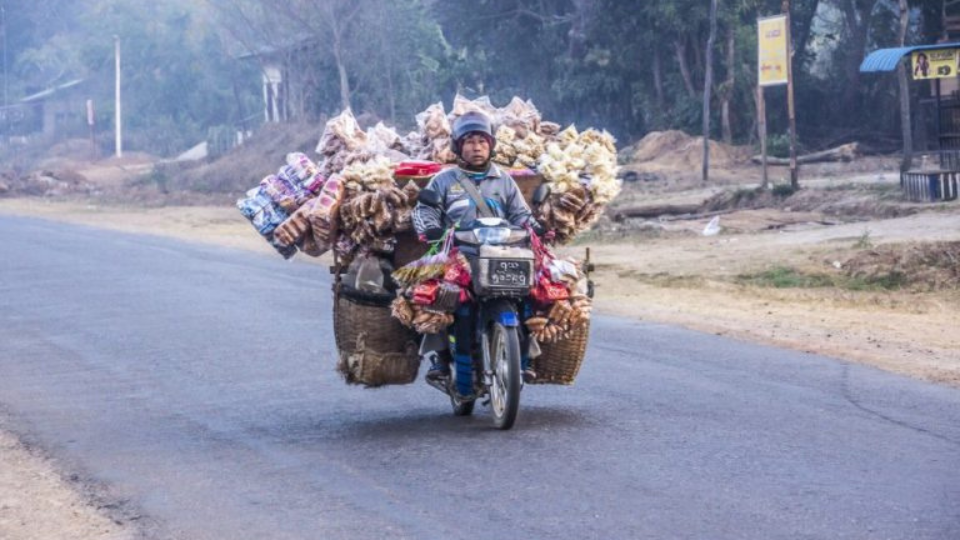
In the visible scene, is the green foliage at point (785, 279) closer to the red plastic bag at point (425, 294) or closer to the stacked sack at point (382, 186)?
the stacked sack at point (382, 186)

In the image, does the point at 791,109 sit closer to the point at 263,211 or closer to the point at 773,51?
the point at 773,51

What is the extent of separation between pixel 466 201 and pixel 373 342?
108 centimetres

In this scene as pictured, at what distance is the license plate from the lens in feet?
26.4

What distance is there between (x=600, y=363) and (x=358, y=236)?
134 inches

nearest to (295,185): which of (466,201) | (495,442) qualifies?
(466,201)

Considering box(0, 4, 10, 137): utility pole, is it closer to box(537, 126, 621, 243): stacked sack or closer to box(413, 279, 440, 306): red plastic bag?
box(537, 126, 621, 243): stacked sack

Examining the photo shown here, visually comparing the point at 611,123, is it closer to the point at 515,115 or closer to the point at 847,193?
the point at 847,193

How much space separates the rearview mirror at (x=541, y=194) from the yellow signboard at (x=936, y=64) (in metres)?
17.3

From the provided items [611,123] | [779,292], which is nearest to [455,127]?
[779,292]

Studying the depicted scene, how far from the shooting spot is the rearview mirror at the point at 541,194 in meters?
8.86

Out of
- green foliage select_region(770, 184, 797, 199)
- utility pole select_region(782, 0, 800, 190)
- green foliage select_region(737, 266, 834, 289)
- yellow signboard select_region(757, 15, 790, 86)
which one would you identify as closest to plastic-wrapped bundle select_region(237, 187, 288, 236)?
green foliage select_region(737, 266, 834, 289)

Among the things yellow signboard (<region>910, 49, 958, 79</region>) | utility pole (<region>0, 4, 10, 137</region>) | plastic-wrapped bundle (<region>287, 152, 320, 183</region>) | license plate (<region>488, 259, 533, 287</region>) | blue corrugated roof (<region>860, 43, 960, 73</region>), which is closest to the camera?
license plate (<region>488, 259, 533, 287</region>)

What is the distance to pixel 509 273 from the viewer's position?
8.08 metres

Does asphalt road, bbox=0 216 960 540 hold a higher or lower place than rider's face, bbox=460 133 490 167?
lower
